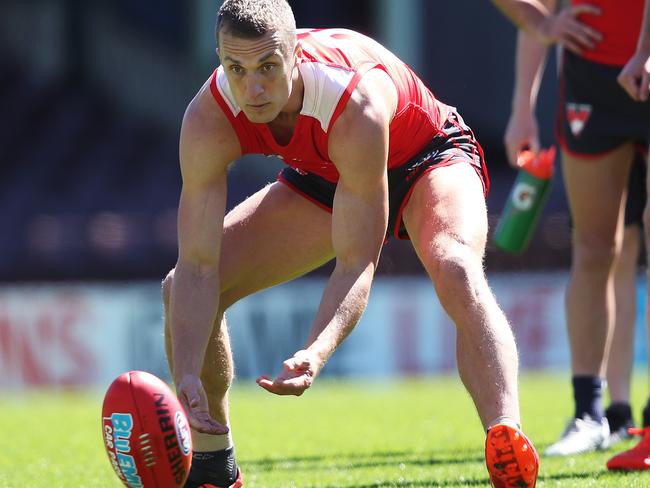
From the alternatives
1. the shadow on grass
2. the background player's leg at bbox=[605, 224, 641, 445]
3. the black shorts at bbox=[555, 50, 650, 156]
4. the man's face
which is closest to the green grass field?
the shadow on grass

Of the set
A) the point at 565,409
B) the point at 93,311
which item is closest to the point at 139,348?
the point at 93,311

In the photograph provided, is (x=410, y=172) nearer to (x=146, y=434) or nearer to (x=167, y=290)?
(x=167, y=290)

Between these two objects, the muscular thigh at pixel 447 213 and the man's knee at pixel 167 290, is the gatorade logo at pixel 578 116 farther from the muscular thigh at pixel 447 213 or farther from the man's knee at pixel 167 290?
the man's knee at pixel 167 290

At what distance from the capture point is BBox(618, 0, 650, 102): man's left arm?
209 inches

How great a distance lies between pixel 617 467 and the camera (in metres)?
4.96

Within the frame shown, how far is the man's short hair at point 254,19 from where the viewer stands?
4.20 metres

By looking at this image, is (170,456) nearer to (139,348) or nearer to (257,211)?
(257,211)

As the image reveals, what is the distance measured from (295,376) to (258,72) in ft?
3.42

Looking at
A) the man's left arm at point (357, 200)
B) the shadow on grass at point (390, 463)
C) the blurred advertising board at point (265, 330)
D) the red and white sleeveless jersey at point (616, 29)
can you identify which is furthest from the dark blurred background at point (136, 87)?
the man's left arm at point (357, 200)

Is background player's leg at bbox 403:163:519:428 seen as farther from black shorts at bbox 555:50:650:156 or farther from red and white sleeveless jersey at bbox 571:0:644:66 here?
red and white sleeveless jersey at bbox 571:0:644:66

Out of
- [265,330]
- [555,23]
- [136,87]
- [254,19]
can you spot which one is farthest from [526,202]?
[136,87]

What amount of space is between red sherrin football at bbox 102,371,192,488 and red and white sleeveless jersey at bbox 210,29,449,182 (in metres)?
1.05

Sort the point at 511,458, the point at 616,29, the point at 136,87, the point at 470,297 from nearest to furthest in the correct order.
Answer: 1. the point at 511,458
2. the point at 470,297
3. the point at 616,29
4. the point at 136,87

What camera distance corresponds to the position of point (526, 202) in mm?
6473
